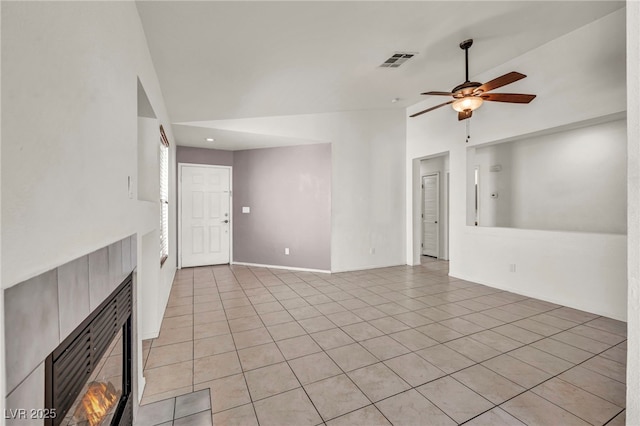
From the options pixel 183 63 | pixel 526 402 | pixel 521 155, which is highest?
pixel 183 63

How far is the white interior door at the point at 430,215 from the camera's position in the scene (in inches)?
273

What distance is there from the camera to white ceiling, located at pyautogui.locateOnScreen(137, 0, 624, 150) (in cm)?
223

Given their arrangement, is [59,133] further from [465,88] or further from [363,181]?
[363,181]

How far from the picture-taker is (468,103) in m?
3.20

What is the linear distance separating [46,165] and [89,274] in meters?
0.47

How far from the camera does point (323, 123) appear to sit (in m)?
5.26

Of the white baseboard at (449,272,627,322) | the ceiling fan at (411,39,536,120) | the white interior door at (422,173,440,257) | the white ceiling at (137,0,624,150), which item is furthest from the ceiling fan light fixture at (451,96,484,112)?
the white interior door at (422,173,440,257)

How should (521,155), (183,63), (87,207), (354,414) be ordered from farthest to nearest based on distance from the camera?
(521,155), (183,63), (354,414), (87,207)

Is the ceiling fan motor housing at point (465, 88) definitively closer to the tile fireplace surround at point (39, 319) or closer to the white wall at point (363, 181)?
the white wall at point (363, 181)

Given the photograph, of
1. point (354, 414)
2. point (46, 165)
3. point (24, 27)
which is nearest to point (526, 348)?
point (354, 414)

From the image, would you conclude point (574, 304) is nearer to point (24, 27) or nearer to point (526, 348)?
point (526, 348)
